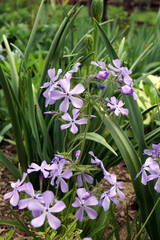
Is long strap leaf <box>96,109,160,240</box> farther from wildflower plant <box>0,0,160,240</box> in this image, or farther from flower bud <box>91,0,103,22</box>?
flower bud <box>91,0,103,22</box>

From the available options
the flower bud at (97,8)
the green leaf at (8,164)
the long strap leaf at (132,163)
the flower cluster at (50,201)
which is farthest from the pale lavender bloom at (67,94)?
the green leaf at (8,164)

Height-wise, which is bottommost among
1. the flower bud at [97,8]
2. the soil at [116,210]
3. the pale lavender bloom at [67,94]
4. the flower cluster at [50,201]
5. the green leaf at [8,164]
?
the soil at [116,210]

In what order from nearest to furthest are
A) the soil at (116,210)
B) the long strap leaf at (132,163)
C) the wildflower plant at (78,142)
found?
the wildflower plant at (78,142), the long strap leaf at (132,163), the soil at (116,210)

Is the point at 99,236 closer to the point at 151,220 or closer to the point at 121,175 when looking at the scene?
the point at 151,220

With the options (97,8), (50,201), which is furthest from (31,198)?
(97,8)

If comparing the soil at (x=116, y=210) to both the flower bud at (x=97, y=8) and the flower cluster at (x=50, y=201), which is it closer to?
the flower cluster at (x=50, y=201)

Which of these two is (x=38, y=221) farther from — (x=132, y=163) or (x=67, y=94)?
(x=132, y=163)

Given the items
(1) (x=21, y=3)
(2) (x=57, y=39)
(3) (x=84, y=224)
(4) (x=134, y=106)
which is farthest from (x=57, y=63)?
(1) (x=21, y=3)

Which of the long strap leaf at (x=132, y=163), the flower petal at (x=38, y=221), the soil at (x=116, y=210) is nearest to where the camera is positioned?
the flower petal at (x=38, y=221)
